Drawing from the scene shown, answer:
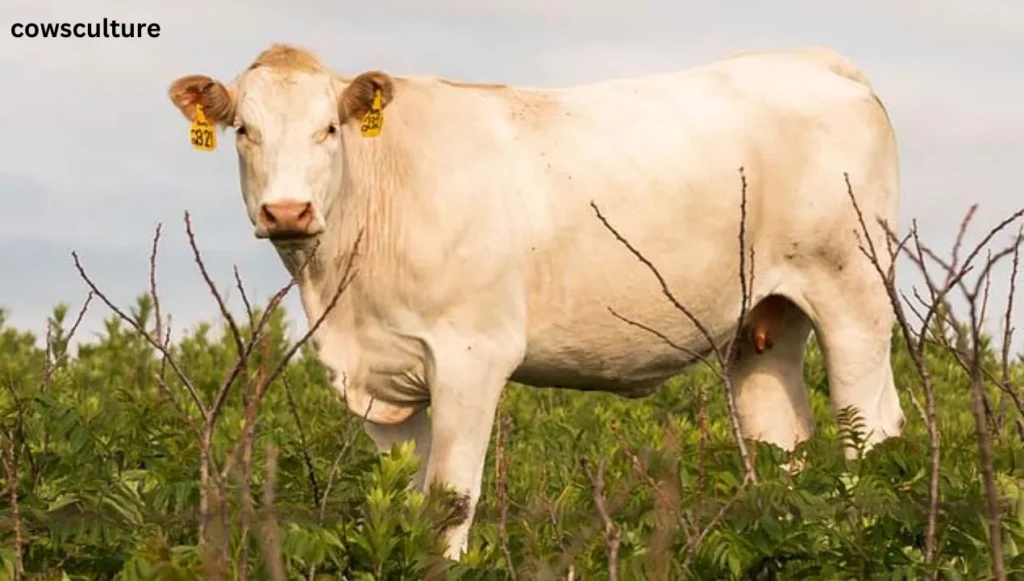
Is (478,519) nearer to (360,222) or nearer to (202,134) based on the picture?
(360,222)

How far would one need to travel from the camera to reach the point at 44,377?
8.78 m

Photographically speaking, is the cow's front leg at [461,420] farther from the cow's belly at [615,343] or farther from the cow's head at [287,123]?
the cow's head at [287,123]

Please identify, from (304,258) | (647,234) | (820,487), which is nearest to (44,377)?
(304,258)

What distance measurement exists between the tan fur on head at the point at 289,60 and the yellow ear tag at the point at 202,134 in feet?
1.04

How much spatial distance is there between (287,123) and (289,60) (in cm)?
46

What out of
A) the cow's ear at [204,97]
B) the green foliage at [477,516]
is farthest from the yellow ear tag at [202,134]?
the green foliage at [477,516]

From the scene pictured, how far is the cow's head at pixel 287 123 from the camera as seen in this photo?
8102mm

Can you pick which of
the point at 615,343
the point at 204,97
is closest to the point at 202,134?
the point at 204,97

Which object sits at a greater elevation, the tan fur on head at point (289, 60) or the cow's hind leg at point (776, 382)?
the tan fur on head at point (289, 60)

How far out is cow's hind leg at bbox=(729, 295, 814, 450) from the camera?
10.2 m

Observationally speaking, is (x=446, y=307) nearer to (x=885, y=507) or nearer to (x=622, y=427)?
(x=885, y=507)

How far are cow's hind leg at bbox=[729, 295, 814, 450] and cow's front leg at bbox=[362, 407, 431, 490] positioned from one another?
6.27ft

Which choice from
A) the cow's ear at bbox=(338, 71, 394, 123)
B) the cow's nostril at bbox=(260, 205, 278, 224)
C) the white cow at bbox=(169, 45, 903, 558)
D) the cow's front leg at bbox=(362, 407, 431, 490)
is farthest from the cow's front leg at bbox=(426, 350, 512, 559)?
the cow's ear at bbox=(338, 71, 394, 123)

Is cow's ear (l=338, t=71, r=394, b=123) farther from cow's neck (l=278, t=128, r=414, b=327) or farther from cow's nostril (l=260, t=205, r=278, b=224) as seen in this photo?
cow's nostril (l=260, t=205, r=278, b=224)
